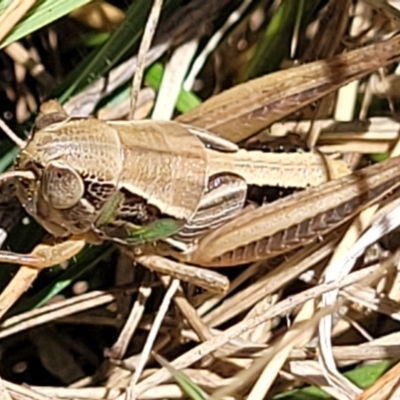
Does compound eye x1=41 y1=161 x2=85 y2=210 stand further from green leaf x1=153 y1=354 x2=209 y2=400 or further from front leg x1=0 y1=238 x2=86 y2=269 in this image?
green leaf x1=153 y1=354 x2=209 y2=400

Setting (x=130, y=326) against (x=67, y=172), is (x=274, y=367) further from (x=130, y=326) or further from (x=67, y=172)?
(x=67, y=172)

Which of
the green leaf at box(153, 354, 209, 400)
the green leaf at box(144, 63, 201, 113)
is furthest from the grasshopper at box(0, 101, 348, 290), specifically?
the green leaf at box(153, 354, 209, 400)

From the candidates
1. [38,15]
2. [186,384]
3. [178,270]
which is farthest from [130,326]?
[38,15]

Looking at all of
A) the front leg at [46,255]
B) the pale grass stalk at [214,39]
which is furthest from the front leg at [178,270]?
the pale grass stalk at [214,39]

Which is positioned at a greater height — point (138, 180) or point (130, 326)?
point (138, 180)

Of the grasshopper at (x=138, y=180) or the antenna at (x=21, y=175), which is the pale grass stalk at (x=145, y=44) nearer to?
the grasshopper at (x=138, y=180)

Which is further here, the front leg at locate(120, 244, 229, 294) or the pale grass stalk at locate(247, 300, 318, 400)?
the front leg at locate(120, 244, 229, 294)

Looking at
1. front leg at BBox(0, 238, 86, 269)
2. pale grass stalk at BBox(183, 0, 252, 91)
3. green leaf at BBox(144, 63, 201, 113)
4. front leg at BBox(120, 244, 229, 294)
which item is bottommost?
front leg at BBox(120, 244, 229, 294)
